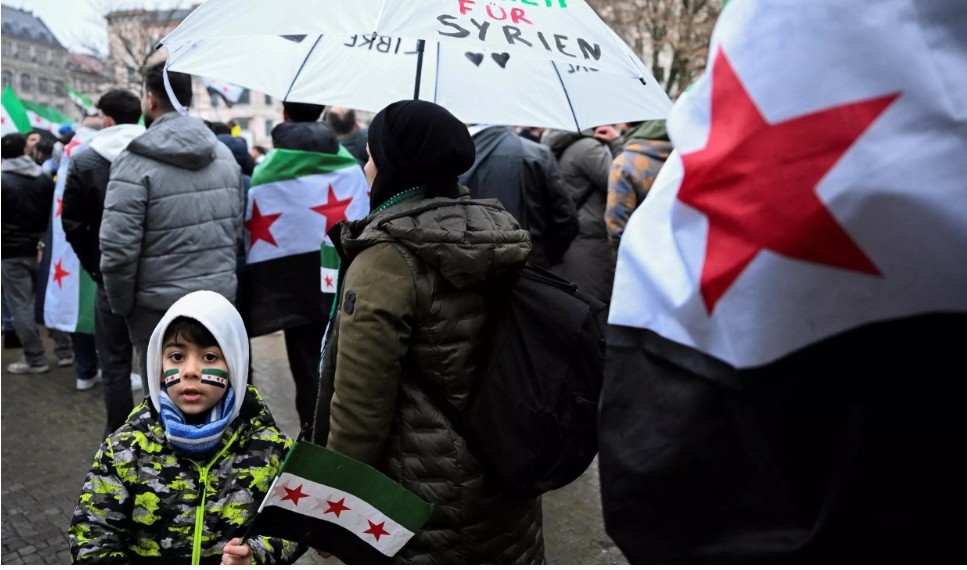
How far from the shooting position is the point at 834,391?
→ 104 centimetres

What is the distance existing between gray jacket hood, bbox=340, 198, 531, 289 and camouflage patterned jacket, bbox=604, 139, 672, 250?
243cm

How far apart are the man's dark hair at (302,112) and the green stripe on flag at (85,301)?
217 centimetres

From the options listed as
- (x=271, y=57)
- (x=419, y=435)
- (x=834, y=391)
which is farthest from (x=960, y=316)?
(x=271, y=57)

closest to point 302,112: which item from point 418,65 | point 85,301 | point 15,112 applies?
point 418,65

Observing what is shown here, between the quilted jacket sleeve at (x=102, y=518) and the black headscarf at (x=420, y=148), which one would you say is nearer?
the quilted jacket sleeve at (x=102, y=518)

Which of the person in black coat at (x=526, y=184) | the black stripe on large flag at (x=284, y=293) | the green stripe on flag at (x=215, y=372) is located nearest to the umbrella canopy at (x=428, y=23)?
the green stripe on flag at (x=215, y=372)

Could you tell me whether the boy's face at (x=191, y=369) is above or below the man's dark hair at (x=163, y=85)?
below

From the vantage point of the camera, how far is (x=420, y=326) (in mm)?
2346

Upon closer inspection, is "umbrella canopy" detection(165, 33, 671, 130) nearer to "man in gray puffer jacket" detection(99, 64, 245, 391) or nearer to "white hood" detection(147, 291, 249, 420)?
"man in gray puffer jacket" detection(99, 64, 245, 391)

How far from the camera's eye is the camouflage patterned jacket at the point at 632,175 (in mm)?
4703

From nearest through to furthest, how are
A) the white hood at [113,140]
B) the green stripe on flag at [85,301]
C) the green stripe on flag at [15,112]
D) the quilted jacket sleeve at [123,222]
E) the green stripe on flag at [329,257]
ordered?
the quilted jacket sleeve at [123,222] < the green stripe on flag at [329,257] < the white hood at [113,140] < the green stripe on flag at [85,301] < the green stripe on flag at [15,112]

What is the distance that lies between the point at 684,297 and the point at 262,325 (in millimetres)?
4013

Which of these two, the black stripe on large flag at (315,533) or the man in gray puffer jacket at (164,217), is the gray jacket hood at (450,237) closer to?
the black stripe on large flag at (315,533)

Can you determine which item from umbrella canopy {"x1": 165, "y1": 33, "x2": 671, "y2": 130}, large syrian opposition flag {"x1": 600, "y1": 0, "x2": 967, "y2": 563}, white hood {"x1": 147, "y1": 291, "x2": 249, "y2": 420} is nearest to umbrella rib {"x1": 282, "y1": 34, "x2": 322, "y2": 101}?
umbrella canopy {"x1": 165, "y1": 33, "x2": 671, "y2": 130}
